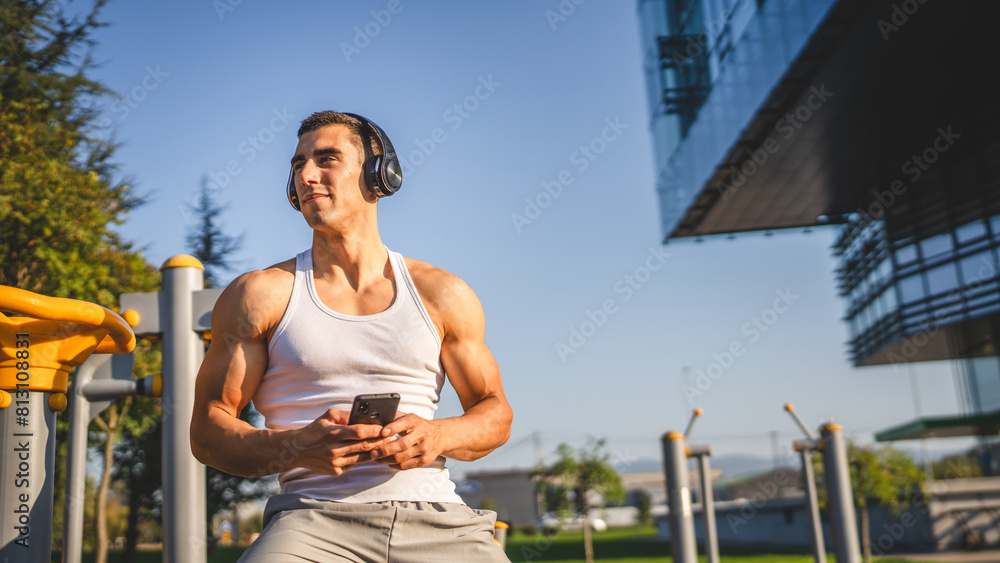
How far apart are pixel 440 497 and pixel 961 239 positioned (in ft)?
74.9

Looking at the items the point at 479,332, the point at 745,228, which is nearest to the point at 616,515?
the point at 745,228

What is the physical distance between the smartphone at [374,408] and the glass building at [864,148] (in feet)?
43.0

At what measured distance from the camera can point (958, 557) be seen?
2088 cm

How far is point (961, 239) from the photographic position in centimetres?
2127

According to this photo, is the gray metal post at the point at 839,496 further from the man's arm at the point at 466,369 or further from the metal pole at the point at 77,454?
the metal pole at the point at 77,454

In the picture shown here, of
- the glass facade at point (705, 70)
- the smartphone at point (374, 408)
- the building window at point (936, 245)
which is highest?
the glass facade at point (705, 70)

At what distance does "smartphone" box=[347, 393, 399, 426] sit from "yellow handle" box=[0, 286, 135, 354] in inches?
53.0

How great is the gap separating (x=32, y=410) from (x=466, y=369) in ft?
5.76

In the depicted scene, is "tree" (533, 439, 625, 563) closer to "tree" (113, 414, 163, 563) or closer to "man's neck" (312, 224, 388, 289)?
"tree" (113, 414, 163, 563)

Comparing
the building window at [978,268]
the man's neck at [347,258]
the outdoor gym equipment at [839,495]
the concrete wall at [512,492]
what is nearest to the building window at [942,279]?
the building window at [978,268]

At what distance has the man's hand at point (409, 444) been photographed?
6.38 ft

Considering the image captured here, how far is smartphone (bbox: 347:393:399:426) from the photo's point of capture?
185 cm

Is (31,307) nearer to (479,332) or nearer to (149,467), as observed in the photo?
(479,332)

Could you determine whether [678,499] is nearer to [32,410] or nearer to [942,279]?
[32,410]
